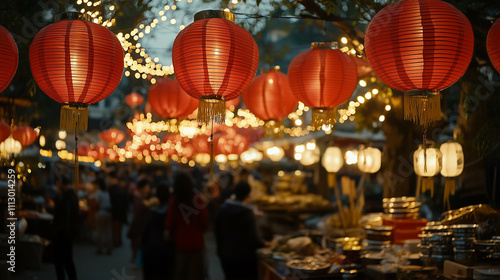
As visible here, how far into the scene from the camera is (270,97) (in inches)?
220

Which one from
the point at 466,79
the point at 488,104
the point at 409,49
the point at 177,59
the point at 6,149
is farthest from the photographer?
the point at 6,149

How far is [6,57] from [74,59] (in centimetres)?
60

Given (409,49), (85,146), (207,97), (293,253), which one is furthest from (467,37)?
(85,146)

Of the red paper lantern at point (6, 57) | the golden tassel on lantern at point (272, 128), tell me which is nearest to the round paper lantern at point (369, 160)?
the golden tassel on lantern at point (272, 128)

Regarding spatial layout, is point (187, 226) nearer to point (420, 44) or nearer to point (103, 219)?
point (420, 44)

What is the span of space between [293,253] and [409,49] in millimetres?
3754

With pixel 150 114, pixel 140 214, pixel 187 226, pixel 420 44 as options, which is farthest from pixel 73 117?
pixel 150 114

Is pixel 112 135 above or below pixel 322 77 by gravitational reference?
below

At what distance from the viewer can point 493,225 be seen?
15.2 feet

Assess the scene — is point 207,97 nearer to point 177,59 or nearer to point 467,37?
point 177,59

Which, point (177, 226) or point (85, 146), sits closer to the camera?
point (177, 226)

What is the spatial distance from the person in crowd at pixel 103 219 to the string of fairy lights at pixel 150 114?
7.79 feet

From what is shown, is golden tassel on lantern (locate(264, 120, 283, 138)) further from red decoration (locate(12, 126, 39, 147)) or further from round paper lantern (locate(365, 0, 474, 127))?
red decoration (locate(12, 126, 39, 147))

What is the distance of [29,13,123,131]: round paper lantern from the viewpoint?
3717 mm
